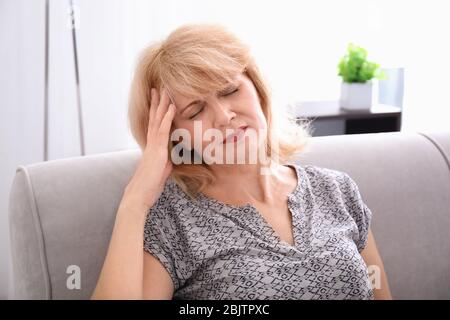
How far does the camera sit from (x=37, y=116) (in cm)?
237

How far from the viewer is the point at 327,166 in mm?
1469

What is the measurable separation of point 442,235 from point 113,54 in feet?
5.23

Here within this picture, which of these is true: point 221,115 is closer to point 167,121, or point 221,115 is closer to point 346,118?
point 167,121

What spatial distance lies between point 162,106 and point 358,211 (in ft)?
1.74

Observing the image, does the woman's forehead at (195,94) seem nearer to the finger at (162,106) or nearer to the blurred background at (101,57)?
the finger at (162,106)

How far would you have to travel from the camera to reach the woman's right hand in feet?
3.72

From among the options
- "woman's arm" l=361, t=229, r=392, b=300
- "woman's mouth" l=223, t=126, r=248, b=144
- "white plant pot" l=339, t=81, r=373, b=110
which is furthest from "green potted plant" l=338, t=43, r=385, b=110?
"woman's mouth" l=223, t=126, r=248, b=144

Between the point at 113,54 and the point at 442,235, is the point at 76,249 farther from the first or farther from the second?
the point at 113,54

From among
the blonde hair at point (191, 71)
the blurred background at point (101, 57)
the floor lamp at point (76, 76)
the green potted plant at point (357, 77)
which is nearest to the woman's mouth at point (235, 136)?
the blonde hair at point (191, 71)

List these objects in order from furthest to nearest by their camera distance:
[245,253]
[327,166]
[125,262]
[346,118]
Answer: [346,118] < [327,166] < [245,253] < [125,262]

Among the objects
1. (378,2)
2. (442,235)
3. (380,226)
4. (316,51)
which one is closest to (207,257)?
(380,226)

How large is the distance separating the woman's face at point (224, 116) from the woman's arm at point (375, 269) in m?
0.37

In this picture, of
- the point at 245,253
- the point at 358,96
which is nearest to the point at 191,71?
the point at 245,253

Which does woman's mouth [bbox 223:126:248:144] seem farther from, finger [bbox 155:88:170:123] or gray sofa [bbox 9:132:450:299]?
gray sofa [bbox 9:132:450:299]
